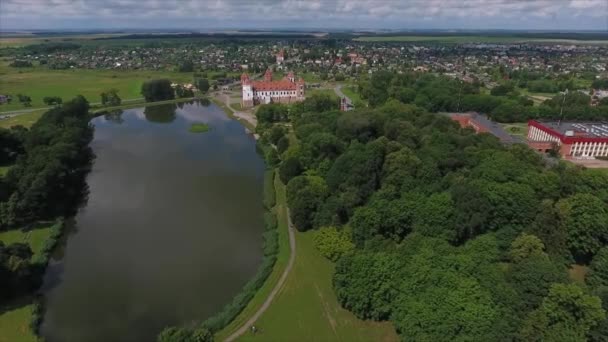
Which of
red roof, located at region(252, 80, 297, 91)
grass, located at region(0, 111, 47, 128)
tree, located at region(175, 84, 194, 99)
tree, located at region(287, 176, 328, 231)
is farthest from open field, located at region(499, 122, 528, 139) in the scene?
grass, located at region(0, 111, 47, 128)

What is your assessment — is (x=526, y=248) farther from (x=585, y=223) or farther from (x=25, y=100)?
(x=25, y=100)

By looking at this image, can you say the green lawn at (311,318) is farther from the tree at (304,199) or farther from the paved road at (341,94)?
the paved road at (341,94)

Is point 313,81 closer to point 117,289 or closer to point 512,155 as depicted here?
point 512,155

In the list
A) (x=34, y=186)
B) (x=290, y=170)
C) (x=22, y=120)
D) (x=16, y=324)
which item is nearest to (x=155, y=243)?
(x=16, y=324)

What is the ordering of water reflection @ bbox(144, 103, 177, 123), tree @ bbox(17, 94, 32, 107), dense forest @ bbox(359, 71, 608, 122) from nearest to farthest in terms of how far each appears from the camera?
1. dense forest @ bbox(359, 71, 608, 122)
2. water reflection @ bbox(144, 103, 177, 123)
3. tree @ bbox(17, 94, 32, 107)

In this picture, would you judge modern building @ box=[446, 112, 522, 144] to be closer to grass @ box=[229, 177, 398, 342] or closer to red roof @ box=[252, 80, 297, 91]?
grass @ box=[229, 177, 398, 342]

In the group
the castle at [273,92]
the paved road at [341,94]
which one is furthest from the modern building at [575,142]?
the castle at [273,92]
